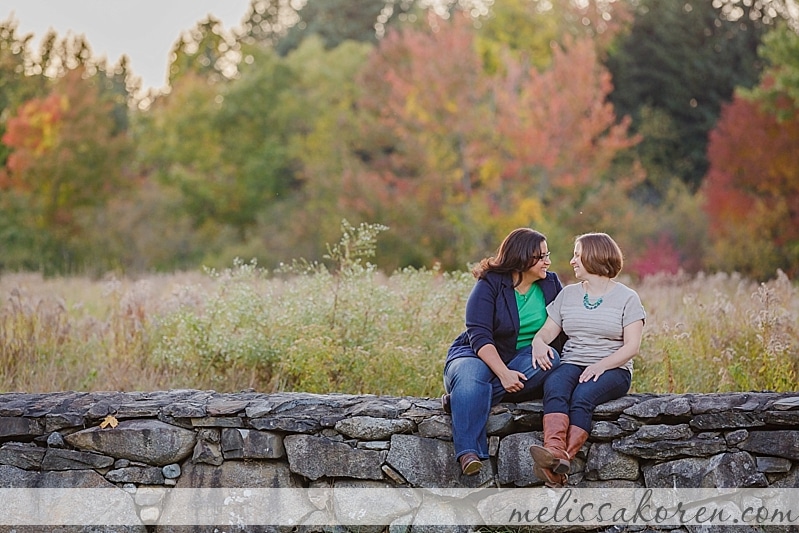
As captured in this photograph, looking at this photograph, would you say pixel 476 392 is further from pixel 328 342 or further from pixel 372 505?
pixel 328 342

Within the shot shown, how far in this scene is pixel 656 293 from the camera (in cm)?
961

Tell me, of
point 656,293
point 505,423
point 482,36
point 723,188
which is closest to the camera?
point 505,423

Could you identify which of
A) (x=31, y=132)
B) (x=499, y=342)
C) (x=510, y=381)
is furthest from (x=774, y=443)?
(x=31, y=132)

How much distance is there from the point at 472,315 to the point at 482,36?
68.6 ft

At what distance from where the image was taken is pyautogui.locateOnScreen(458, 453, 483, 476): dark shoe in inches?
175

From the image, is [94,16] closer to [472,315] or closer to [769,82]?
[769,82]

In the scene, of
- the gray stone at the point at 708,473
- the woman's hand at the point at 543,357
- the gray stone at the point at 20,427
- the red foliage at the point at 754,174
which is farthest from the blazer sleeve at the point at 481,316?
the red foliage at the point at 754,174

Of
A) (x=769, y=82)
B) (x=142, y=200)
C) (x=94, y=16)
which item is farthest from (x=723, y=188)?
(x=94, y=16)

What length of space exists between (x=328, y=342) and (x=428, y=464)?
67.7 inches

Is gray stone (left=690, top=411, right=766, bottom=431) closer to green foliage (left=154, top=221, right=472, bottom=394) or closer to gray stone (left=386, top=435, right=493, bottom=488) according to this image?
gray stone (left=386, top=435, right=493, bottom=488)

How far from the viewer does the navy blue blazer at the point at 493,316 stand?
15.9 ft

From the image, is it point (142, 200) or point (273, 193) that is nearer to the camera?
point (142, 200)

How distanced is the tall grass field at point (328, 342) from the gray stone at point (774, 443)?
5.38 feet

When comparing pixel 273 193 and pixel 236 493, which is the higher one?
pixel 273 193
